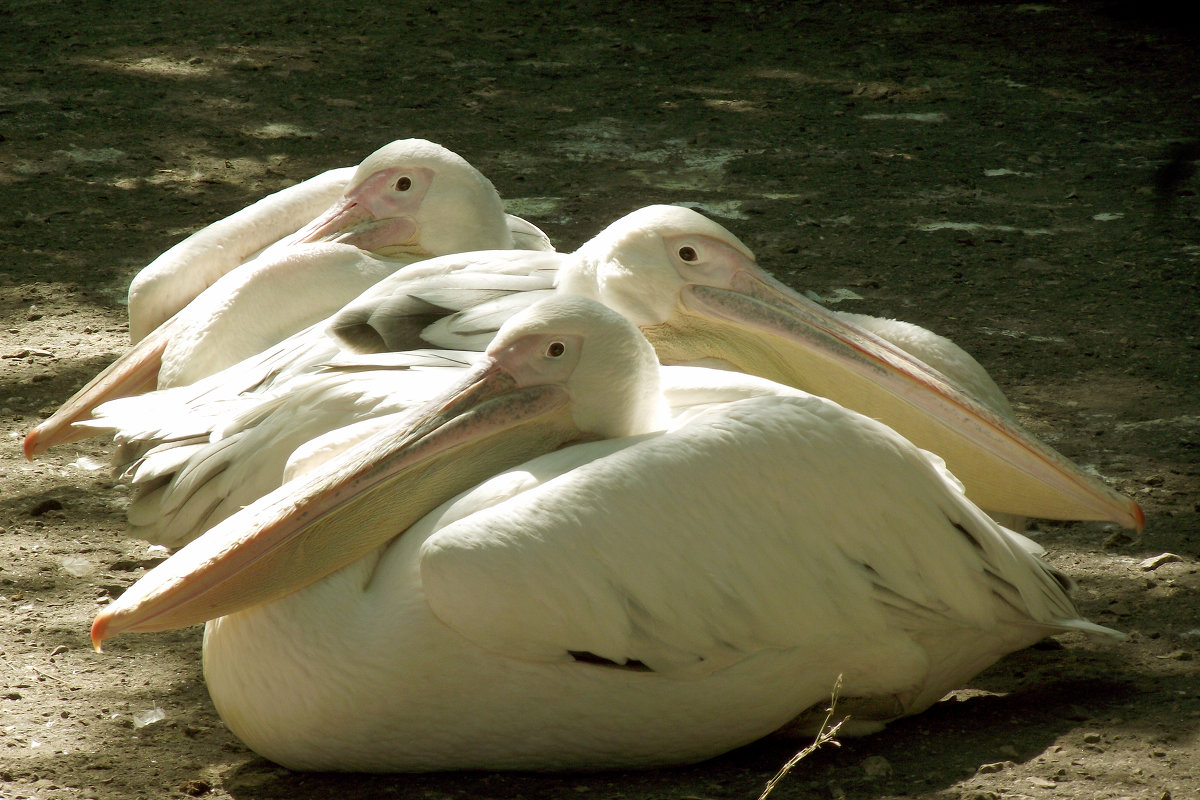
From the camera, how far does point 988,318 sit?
14.8 feet

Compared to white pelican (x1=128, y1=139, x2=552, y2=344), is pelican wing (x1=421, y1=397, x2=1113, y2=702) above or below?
below

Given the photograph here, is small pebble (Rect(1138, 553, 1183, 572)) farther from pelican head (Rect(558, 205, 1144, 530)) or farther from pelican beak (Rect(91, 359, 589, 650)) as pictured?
pelican beak (Rect(91, 359, 589, 650))

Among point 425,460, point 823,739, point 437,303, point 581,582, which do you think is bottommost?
point 823,739

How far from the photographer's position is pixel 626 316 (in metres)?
3.09

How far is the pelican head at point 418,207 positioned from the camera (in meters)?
3.62

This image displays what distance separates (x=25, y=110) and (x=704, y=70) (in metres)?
3.05

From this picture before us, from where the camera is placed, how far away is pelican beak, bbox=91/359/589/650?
2.33 meters

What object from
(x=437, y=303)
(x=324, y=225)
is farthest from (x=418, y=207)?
(x=437, y=303)

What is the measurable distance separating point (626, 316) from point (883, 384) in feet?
1.86

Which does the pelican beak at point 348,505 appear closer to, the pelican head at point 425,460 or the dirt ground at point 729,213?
the pelican head at point 425,460

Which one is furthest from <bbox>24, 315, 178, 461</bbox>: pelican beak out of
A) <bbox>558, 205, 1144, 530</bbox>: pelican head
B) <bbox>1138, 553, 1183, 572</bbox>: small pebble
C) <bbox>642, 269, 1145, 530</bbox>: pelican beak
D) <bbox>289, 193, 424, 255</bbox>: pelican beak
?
<bbox>1138, 553, 1183, 572</bbox>: small pebble

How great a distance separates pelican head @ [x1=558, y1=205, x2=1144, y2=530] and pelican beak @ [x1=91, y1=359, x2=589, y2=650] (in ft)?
2.06

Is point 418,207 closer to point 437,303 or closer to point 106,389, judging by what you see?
point 437,303

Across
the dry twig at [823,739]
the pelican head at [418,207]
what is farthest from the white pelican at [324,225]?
the dry twig at [823,739]
